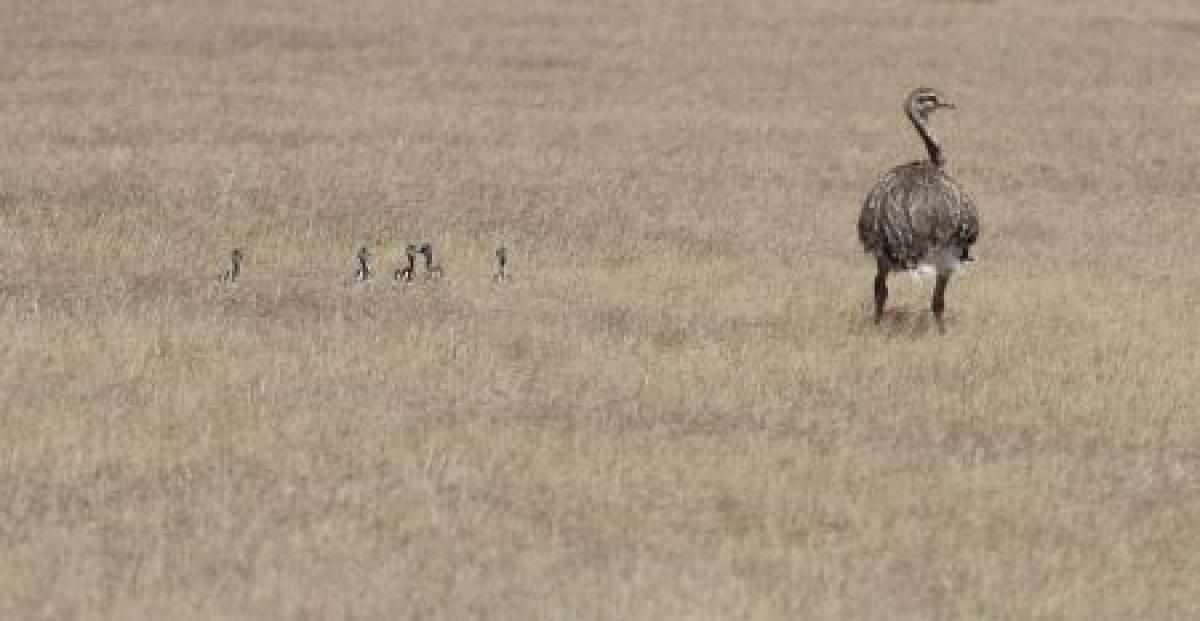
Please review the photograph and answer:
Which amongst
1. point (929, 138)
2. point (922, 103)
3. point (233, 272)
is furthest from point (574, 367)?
point (922, 103)

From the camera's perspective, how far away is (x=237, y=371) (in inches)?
463

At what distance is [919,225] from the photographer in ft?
48.0

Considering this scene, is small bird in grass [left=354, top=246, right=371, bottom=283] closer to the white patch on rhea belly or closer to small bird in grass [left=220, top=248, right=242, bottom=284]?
small bird in grass [left=220, top=248, right=242, bottom=284]

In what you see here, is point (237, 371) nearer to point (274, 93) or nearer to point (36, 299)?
point (36, 299)

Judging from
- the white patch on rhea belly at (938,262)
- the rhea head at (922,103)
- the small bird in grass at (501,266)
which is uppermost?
the rhea head at (922,103)

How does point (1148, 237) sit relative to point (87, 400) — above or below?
below

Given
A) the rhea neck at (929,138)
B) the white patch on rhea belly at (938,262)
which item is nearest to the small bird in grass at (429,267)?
the white patch on rhea belly at (938,262)

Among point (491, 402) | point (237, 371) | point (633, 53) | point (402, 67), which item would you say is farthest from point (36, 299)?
point (633, 53)

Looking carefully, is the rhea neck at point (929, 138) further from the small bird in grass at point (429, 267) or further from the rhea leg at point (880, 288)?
the small bird in grass at point (429, 267)

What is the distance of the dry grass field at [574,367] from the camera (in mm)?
8461

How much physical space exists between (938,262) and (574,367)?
12.4ft

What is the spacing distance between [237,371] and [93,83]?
19.5 meters

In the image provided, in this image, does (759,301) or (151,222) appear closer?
(759,301)

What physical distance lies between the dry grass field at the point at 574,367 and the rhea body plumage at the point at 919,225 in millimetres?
557
